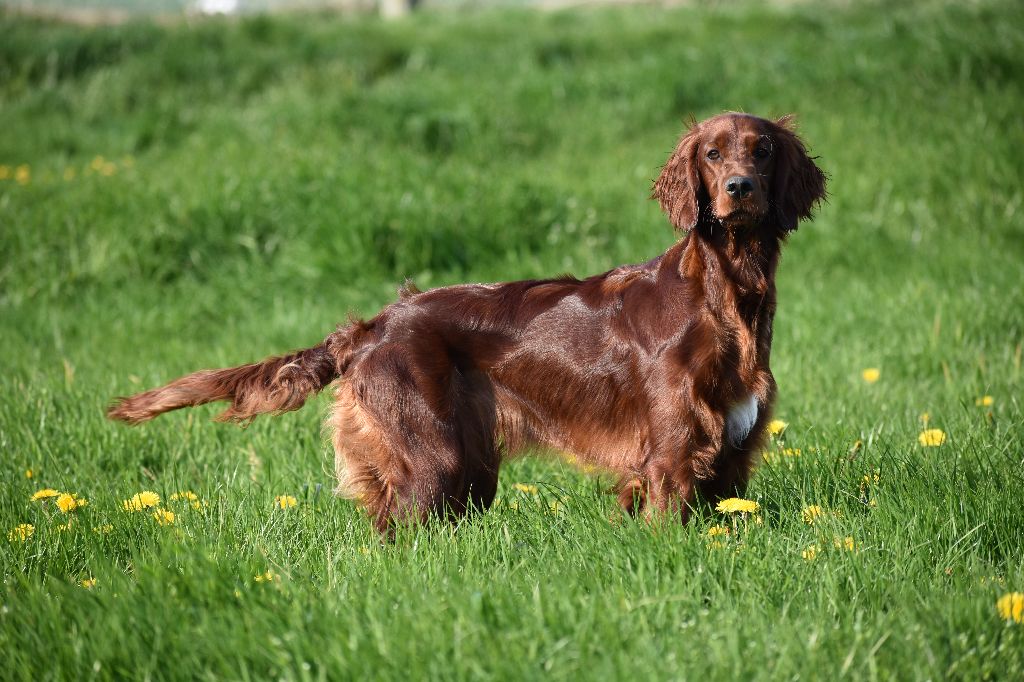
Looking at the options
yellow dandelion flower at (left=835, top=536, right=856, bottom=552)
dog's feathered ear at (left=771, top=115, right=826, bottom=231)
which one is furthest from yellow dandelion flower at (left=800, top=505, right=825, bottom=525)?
dog's feathered ear at (left=771, top=115, right=826, bottom=231)

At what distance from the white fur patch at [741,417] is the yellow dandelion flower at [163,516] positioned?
1528 millimetres

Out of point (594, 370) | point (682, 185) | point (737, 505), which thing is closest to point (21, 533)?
point (594, 370)

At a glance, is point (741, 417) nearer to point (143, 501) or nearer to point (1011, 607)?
point (1011, 607)

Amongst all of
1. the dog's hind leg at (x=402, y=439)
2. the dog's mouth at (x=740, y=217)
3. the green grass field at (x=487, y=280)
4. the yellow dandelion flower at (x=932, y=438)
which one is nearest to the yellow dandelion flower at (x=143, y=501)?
the green grass field at (x=487, y=280)

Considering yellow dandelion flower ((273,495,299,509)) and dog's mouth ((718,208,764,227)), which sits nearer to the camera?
dog's mouth ((718,208,764,227))

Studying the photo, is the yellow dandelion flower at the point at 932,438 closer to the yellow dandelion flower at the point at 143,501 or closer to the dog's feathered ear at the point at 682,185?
the dog's feathered ear at the point at 682,185

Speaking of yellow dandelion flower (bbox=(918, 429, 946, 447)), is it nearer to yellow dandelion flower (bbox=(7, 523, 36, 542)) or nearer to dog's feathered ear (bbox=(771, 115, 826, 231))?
dog's feathered ear (bbox=(771, 115, 826, 231))

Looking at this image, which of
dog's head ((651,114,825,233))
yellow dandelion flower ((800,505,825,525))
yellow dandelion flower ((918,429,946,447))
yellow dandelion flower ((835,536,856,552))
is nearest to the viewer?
yellow dandelion flower ((835,536,856,552))

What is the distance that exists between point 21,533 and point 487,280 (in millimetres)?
3351

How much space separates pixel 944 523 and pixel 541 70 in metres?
7.16

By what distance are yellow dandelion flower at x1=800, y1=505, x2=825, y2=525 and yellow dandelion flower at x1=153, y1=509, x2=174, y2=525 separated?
170cm

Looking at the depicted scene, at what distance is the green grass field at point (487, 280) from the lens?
7.27 ft

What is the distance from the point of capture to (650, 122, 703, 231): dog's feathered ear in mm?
2996

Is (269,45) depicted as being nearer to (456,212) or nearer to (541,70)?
(541,70)
